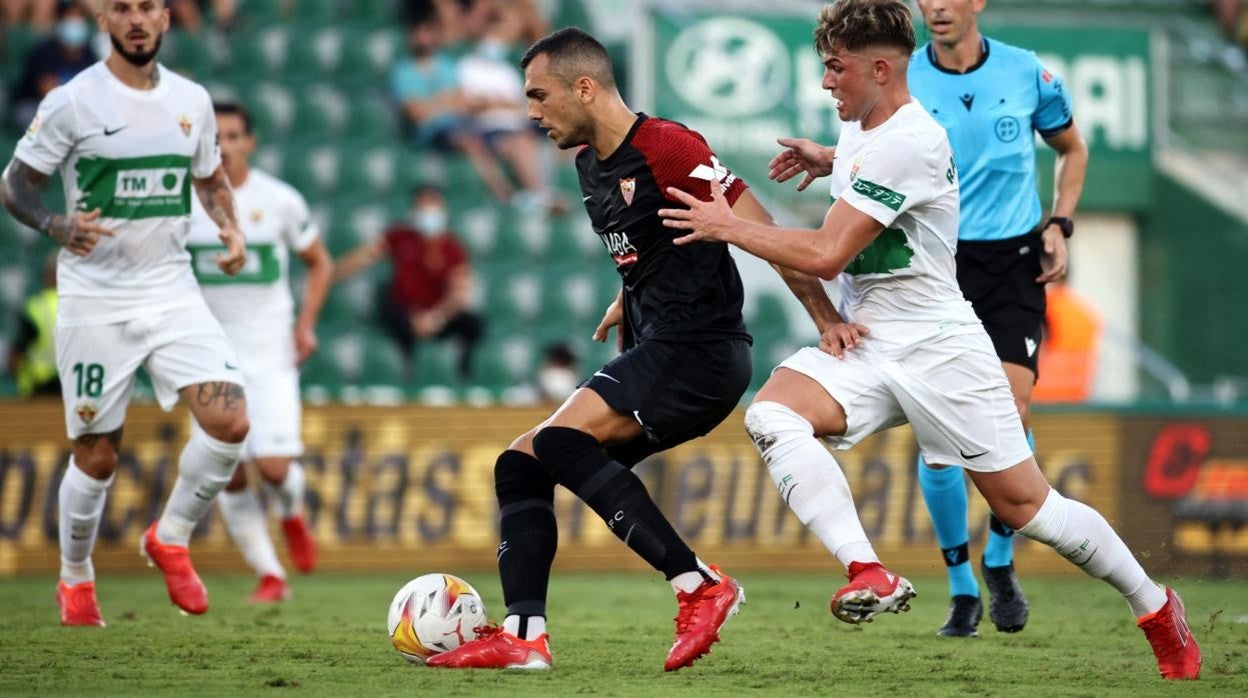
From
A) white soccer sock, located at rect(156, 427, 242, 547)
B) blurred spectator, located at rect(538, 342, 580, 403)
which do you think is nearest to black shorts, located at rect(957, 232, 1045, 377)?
white soccer sock, located at rect(156, 427, 242, 547)

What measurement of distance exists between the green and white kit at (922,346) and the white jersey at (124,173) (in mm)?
3077

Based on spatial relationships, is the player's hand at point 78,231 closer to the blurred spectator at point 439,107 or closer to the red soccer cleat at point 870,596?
the red soccer cleat at point 870,596

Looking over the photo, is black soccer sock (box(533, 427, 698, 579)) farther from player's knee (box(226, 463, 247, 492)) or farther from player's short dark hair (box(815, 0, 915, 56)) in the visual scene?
player's knee (box(226, 463, 247, 492))

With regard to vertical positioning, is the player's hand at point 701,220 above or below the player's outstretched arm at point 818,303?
above

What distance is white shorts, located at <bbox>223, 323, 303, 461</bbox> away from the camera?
9.63m

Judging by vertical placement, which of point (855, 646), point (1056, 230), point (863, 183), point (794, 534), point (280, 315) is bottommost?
A: point (794, 534)

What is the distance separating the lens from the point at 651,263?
6.03 m

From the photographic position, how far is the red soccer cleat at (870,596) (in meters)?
5.42

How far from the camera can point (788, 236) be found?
564cm

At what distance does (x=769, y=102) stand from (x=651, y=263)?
31.6 feet

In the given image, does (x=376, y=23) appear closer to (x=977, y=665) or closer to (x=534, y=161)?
(x=534, y=161)

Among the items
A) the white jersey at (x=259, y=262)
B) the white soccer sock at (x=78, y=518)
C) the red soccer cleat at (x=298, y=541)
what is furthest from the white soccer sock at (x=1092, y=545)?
the red soccer cleat at (x=298, y=541)

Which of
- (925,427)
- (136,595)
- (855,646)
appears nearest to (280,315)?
(136,595)

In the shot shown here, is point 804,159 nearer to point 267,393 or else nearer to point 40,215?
point 40,215
